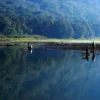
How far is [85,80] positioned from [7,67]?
48.0ft

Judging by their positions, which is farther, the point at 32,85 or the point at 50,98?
the point at 32,85

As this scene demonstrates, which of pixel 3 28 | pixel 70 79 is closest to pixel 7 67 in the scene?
pixel 70 79

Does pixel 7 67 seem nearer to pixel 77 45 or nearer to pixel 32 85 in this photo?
pixel 32 85

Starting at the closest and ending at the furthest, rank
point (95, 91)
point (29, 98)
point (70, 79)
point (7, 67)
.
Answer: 1. point (29, 98)
2. point (95, 91)
3. point (70, 79)
4. point (7, 67)

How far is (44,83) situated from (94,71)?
35.4ft

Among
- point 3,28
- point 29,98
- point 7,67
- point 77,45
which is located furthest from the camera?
point 3,28

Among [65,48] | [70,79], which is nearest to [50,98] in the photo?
[70,79]

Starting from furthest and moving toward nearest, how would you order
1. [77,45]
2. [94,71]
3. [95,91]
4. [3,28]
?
[3,28], [77,45], [94,71], [95,91]

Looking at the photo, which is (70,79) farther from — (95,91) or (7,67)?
(7,67)

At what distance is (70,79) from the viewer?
46.9m

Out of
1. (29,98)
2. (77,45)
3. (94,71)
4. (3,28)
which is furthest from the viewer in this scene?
(3,28)

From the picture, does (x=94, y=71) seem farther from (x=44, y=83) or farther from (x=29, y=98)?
(x=29, y=98)

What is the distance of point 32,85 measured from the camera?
4266 centimetres

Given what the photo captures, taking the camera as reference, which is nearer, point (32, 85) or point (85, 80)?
point (32, 85)
